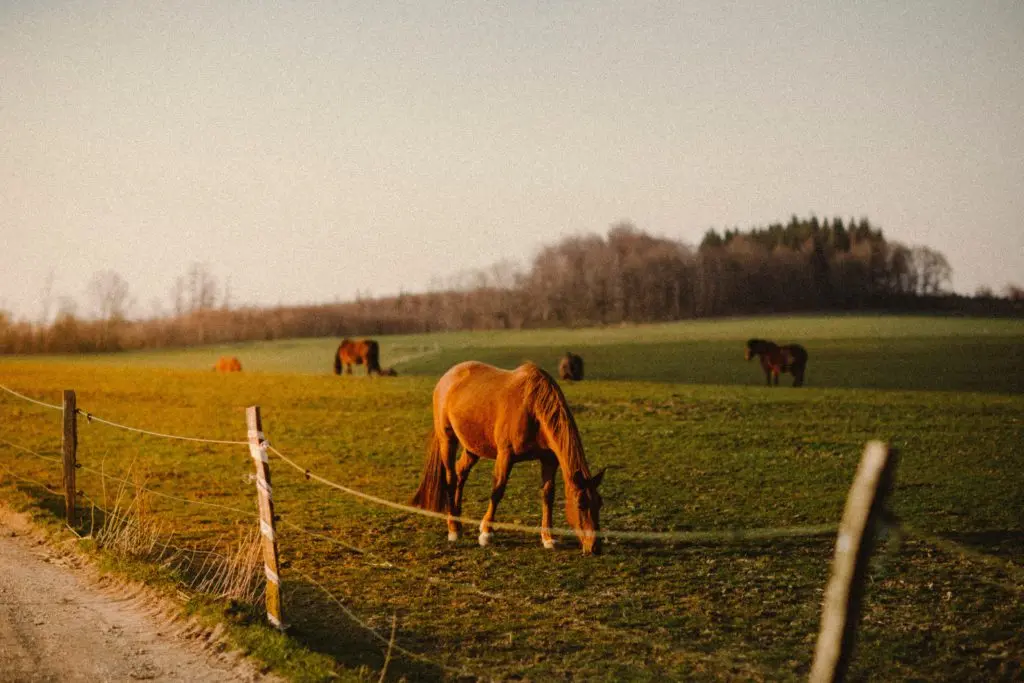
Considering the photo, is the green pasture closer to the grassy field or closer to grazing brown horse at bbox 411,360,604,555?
the grassy field

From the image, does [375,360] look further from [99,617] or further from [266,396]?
[99,617]

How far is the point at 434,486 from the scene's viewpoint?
10.0 m

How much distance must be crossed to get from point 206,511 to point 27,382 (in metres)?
26.9

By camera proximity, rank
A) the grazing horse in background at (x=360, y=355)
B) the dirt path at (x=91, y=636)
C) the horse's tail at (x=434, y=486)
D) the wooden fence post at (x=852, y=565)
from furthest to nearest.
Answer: the grazing horse in background at (x=360, y=355) → the horse's tail at (x=434, y=486) → the dirt path at (x=91, y=636) → the wooden fence post at (x=852, y=565)

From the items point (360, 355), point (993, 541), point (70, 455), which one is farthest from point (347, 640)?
point (360, 355)

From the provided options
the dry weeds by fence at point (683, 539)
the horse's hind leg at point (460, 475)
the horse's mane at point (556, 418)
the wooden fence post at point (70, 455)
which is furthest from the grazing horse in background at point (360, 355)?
the horse's mane at point (556, 418)

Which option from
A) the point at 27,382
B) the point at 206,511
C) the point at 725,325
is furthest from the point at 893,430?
the point at 725,325

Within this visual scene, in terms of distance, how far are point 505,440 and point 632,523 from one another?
2541mm

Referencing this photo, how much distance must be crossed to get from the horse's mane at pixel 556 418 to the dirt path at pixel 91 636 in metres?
3.72

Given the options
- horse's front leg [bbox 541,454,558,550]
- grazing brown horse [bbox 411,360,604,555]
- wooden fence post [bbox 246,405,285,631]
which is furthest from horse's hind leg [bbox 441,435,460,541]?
wooden fence post [bbox 246,405,285,631]

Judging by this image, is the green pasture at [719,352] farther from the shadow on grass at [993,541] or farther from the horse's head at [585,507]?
the horse's head at [585,507]

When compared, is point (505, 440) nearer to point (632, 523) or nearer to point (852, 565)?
point (632, 523)

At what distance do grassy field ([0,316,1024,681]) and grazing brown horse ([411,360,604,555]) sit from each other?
469 mm

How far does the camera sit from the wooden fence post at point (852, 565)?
3053mm
